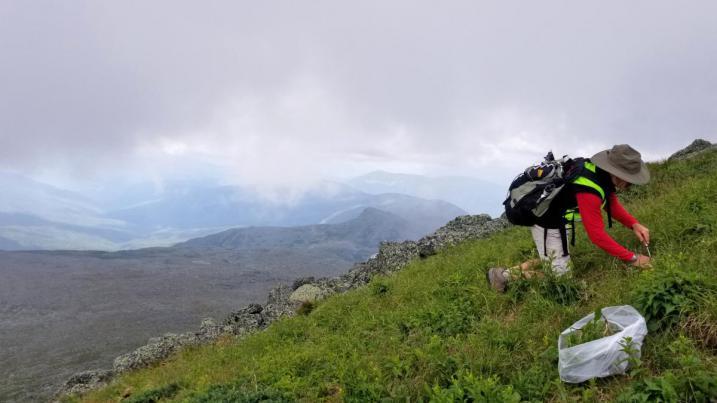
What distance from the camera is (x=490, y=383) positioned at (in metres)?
5.00

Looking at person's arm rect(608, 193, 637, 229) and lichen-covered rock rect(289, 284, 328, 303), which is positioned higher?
person's arm rect(608, 193, 637, 229)

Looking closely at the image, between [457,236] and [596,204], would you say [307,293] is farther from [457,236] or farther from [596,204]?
[596,204]

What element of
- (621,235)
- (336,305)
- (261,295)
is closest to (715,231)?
(621,235)

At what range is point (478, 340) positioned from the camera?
264 inches

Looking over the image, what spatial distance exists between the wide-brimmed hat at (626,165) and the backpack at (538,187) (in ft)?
1.46

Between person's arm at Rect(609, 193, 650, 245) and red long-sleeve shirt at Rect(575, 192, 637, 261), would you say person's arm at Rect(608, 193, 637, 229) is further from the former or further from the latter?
red long-sleeve shirt at Rect(575, 192, 637, 261)

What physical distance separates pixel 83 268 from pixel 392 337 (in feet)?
424

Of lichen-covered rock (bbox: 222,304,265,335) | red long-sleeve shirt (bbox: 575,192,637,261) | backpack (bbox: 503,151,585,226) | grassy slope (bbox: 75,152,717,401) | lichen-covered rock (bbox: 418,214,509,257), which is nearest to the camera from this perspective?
grassy slope (bbox: 75,152,717,401)

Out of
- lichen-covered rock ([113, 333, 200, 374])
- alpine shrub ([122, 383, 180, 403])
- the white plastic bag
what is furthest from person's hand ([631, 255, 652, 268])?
lichen-covered rock ([113, 333, 200, 374])

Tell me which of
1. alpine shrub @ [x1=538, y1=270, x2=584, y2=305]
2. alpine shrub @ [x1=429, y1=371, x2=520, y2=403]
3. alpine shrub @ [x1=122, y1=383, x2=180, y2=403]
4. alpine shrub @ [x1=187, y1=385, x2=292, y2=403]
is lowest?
alpine shrub @ [x1=122, y1=383, x2=180, y2=403]

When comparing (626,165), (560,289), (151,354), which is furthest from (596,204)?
(151,354)

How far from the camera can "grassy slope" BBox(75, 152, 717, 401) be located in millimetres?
5113

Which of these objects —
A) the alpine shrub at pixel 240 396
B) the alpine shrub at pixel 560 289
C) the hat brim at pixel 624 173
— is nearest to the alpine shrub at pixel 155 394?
the alpine shrub at pixel 240 396

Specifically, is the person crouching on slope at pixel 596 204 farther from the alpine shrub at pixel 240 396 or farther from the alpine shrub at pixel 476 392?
the alpine shrub at pixel 240 396
